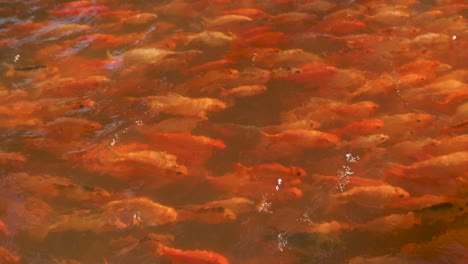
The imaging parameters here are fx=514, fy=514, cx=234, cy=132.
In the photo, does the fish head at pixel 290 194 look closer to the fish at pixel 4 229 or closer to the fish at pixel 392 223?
the fish at pixel 392 223

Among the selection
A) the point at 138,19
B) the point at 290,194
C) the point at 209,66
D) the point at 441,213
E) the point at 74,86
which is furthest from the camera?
the point at 138,19

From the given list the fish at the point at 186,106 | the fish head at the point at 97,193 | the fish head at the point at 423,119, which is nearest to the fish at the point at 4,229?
the fish head at the point at 97,193

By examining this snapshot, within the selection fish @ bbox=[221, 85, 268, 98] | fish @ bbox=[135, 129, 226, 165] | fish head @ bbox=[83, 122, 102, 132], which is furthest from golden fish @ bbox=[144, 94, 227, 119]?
fish head @ bbox=[83, 122, 102, 132]

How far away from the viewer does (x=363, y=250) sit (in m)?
2.48

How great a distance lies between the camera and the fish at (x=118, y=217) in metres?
2.71

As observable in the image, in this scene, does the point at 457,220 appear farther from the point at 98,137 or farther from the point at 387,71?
the point at 98,137

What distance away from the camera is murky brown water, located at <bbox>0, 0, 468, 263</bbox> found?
2594mm

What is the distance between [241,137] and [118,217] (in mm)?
930

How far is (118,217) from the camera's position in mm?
2744

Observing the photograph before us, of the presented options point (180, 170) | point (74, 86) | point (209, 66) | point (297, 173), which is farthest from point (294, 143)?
point (74, 86)

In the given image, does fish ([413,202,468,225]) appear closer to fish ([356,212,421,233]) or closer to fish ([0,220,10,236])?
fish ([356,212,421,233])

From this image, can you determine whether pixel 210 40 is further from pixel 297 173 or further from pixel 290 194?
pixel 290 194

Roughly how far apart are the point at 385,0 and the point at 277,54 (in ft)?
4.93

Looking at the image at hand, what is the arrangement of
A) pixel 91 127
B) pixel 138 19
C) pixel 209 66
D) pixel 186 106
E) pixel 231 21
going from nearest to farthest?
pixel 91 127
pixel 186 106
pixel 209 66
pixel 231 21
pixel 138 19
